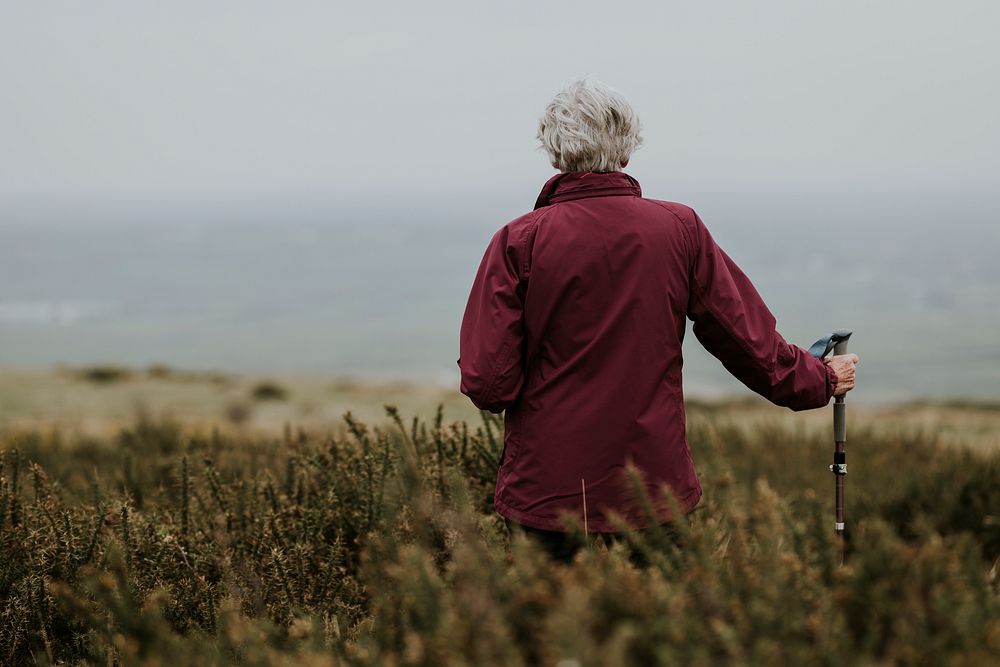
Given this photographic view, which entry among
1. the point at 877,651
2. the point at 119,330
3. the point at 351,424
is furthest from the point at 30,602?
the point at 119,330

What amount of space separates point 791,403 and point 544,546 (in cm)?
98

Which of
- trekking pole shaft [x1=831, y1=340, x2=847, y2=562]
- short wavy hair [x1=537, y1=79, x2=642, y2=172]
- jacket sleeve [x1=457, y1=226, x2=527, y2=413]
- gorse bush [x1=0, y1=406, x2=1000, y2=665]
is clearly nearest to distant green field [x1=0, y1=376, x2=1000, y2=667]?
gorse bush [x1=0, y1=406, x2=1000, y2=665]

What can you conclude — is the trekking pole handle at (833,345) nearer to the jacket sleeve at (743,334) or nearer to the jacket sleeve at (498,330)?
the jacket sleeve at (743,334)

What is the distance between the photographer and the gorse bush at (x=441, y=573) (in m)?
1.90

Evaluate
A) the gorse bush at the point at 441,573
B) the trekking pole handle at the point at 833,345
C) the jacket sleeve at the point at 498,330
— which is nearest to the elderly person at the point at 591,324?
the jacket sleeve at the point at 498,330

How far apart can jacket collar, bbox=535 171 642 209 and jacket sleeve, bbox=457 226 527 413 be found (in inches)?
8.4

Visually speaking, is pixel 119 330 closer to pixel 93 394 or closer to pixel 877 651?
pixel 93 394

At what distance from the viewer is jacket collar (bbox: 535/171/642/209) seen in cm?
296

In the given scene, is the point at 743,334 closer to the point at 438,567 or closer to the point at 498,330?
the point at 498,330

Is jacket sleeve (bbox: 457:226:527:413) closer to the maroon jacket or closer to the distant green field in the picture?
the maroon jacket

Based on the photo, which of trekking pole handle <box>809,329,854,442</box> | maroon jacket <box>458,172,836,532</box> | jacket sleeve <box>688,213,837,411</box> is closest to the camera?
maroon jacket <box>458,172,836,532</box>

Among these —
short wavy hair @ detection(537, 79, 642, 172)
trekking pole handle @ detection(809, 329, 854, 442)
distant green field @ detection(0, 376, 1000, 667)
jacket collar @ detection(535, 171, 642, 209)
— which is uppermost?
short wavy hair @ detection(537, 79, 642, 172)

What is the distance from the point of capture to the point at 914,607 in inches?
75.4

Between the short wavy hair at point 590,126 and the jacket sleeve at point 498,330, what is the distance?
0.32 metres
